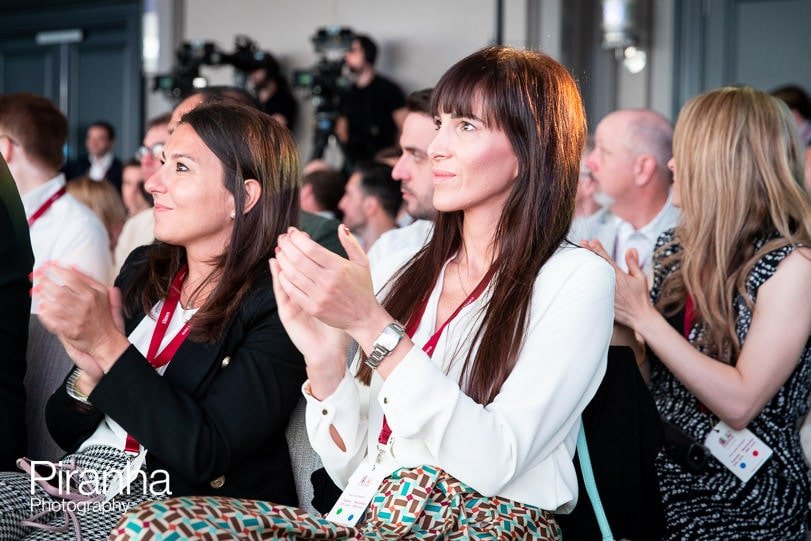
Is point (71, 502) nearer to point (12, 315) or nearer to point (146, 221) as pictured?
point (12, 315)

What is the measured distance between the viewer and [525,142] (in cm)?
183

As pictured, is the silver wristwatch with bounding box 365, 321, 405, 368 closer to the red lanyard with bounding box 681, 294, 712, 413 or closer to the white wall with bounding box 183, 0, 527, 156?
the red lanyard with bounding box 681, 294, 712, 413

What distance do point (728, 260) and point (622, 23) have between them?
4321mm

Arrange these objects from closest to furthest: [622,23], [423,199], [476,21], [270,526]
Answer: [270,526]
[423,199]
[622,23]
[476,21]

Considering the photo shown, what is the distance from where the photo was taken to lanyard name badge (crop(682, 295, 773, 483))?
229 cm

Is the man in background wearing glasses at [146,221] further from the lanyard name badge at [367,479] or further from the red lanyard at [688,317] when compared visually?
the lanyard name badge at [367,479]

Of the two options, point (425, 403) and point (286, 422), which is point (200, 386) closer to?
point (286, 422)

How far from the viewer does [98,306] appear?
1729 millimetres

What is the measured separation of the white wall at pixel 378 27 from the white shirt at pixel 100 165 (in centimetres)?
107

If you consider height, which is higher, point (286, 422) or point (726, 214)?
point (726, 214)

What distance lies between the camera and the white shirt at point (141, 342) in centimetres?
203

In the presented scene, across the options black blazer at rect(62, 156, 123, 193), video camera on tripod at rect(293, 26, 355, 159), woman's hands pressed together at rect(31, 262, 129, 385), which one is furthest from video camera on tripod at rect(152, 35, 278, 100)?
woman's hands pressed together at rect(31, 262, 129, 385)

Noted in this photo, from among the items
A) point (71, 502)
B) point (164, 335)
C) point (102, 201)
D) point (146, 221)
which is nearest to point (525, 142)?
point (164, 335)

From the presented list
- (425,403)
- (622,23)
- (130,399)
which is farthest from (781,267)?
(622,23)
